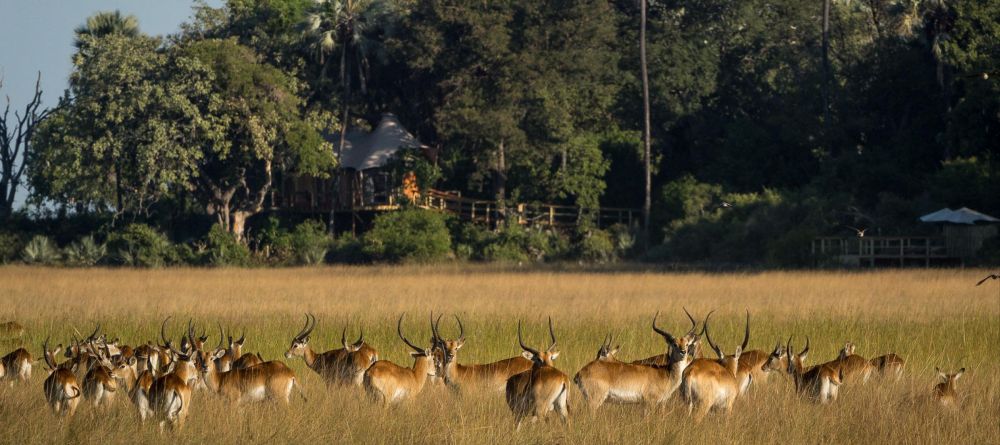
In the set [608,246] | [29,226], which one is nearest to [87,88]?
[29,226]

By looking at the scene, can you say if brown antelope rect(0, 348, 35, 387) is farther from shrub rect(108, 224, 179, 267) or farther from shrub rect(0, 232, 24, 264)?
shrub rect(0, 232, 24, 264)

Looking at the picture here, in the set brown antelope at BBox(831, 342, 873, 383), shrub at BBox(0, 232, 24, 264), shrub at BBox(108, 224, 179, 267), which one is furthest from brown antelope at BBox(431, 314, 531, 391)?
shrub at BBox(0, 232, 24, 264)

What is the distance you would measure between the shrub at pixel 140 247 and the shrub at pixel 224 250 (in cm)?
135

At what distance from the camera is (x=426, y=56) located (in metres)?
53.0

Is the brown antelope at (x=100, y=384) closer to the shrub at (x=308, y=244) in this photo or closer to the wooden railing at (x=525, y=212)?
the shrub at (x=308, y=244)

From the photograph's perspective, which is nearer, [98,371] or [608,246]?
[98,371]

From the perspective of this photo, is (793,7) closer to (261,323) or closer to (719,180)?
(719,180)

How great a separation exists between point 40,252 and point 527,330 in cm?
3442

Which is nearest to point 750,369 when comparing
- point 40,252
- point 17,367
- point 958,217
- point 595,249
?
point 17,367

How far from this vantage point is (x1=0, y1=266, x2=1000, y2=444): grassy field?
44.1ft

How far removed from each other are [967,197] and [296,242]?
76.8 ft

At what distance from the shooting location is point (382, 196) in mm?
58062

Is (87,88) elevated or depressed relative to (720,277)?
elevated

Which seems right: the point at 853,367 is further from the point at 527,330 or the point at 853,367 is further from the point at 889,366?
the point at 527,330
